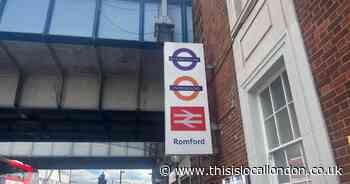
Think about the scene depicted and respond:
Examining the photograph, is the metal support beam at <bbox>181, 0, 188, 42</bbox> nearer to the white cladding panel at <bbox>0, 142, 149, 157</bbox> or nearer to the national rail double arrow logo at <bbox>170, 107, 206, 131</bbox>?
the national rail double arrow logo at <bbox>170, 107, 206, 131</bbox>

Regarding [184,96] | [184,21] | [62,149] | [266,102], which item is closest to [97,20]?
[184,21]

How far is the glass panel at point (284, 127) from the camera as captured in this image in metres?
3.93

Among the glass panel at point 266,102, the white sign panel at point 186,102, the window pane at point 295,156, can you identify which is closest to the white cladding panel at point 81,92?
the white sign panel at point 186,102

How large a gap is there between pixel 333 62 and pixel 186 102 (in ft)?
11.0

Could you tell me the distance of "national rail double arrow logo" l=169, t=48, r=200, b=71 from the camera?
6328 millimetres

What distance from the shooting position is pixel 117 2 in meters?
9.23

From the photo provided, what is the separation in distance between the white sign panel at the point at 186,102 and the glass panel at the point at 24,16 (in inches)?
170

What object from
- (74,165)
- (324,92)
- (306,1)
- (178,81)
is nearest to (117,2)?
(178,81)

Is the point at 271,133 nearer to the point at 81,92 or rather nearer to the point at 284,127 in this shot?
the point at 284,127

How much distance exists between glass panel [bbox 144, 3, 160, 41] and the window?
4807 mm

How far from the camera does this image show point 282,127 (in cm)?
412

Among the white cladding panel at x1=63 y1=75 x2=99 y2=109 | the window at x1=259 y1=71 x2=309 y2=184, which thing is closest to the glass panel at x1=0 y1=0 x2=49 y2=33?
the white cladding panel at x1=63 y1=75 x2=99 y2=109

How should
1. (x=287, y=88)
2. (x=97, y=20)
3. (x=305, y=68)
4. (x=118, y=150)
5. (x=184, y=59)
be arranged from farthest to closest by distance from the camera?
1. (x=118, y=150)
2. (x=97, y=20)
3. (x=184, y=59)
4. (x=287, y=88)
5. (x=305, y=68)

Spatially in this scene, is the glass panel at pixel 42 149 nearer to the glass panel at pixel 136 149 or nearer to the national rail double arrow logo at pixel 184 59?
the glass panel at pixel 136 149
